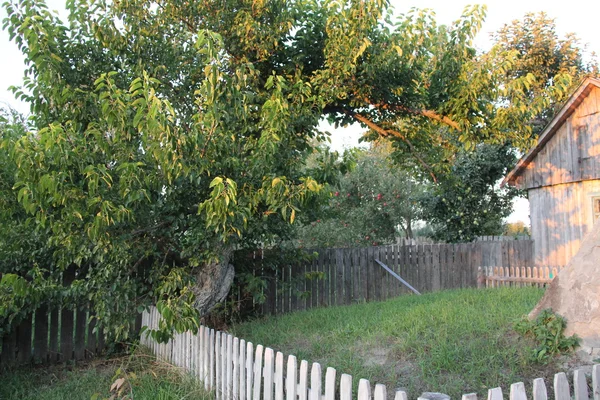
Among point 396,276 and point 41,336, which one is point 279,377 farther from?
point 396,276

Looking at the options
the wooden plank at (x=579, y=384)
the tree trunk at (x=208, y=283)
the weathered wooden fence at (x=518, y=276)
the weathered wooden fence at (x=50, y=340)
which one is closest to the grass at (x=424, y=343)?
the tree trunk at (x=208, y=283)

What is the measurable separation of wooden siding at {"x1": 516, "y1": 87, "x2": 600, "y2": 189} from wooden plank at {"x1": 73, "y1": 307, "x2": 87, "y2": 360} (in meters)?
11.9

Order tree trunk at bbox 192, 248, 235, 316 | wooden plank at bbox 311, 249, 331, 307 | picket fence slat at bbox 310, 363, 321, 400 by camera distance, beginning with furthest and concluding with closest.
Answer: wooden plank at bbox 311, 249, 331, 307, tree trunk at bbox 192, 248, 235, 316, picket fence slat at bbox 310, 363, 321, 400

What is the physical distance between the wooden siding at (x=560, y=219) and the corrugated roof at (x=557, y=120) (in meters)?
0.77

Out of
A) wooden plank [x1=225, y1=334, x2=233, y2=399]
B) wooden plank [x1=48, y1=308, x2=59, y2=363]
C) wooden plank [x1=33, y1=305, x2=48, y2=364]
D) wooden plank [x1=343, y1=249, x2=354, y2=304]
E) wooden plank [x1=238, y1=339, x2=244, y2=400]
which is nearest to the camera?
wooden plank [x1=238, y1=339, x2=244, y2=400]

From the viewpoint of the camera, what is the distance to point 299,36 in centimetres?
827

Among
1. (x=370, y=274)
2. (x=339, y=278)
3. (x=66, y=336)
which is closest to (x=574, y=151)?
(x=370, y=274)

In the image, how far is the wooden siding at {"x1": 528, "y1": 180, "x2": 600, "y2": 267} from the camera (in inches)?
500

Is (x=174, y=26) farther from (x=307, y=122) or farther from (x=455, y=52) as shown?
(x=455, y=52)

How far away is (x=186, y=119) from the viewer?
6.84m

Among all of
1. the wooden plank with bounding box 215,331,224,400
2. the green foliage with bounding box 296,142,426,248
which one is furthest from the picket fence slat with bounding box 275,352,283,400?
the green foliage with bounding box 296,142,426,248

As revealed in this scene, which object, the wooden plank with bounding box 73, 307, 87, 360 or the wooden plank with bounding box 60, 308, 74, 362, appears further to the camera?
the wooden plank with bounding box 73, 307, 87, 360

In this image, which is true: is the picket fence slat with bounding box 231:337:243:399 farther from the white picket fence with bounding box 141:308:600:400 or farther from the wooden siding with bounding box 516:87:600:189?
the wooden siding with bounding box 516:87:600:189

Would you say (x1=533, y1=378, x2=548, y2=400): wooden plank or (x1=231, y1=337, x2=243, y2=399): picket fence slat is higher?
(x1=533, y1=378, x2=548, y2=400): wooden plank
